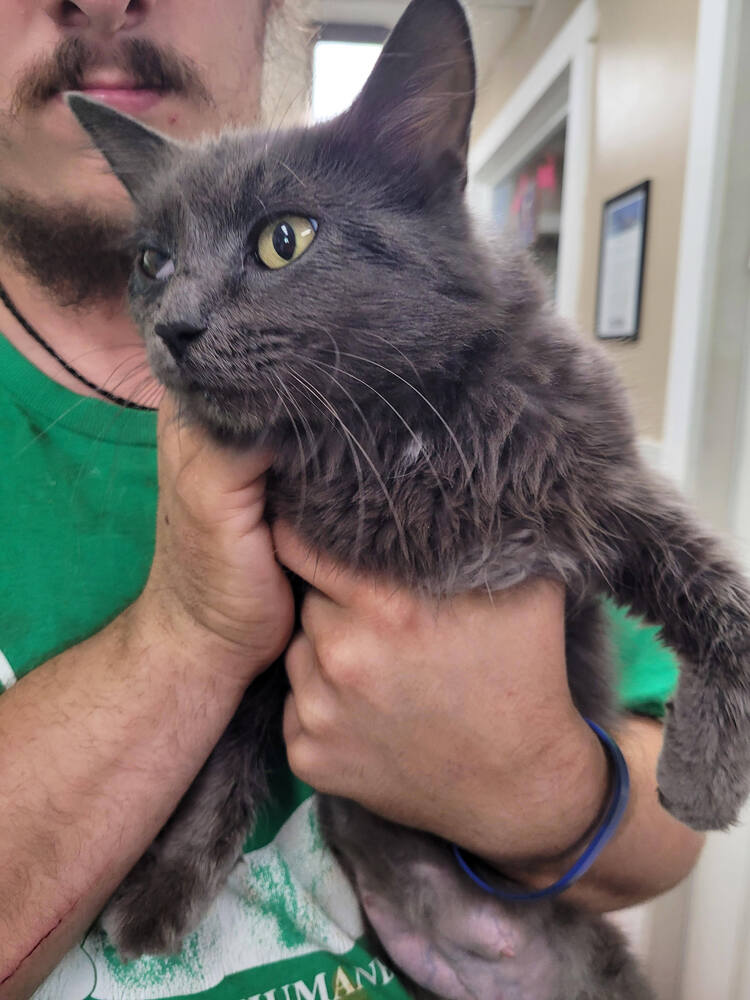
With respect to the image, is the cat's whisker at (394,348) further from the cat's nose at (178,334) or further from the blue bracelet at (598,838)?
the blue bracelet at (598,838)

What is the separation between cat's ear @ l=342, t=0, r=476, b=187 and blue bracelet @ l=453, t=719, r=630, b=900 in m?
0.64

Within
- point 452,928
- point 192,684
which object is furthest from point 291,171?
point 452,928

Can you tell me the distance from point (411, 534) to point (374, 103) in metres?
0.41

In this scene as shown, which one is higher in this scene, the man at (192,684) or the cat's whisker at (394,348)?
the cat's whisker at (394,348)

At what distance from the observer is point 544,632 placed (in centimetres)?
72

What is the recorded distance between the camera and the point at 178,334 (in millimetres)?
603

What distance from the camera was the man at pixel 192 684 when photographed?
2.31 ft

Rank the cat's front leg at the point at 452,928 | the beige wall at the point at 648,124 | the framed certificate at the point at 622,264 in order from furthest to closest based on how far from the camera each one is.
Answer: the framed certificate at the point at 622,264
the beige wall at the point at 648,124
the cat's front leg at the point at 452,928

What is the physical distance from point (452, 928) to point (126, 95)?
110 cm

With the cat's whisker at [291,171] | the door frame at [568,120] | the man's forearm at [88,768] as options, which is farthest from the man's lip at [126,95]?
the door frame at [568,120]

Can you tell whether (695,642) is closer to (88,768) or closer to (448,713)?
(448,713)

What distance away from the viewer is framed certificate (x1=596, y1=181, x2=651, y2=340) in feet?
5.60

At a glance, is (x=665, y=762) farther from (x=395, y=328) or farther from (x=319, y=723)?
(x=395, y=328)

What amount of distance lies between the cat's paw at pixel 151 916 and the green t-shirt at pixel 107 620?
0.02m
